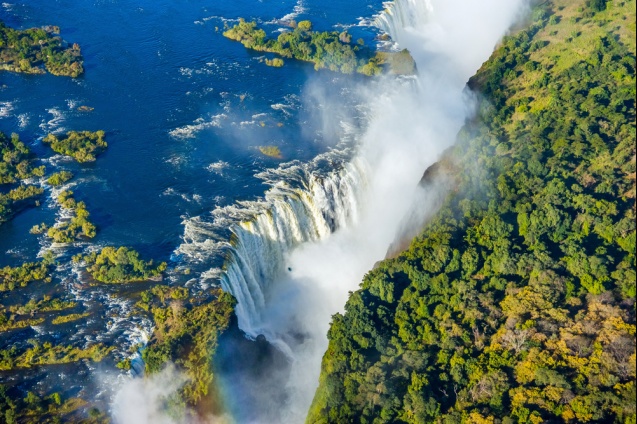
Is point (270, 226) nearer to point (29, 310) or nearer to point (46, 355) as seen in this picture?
point (29, 310)

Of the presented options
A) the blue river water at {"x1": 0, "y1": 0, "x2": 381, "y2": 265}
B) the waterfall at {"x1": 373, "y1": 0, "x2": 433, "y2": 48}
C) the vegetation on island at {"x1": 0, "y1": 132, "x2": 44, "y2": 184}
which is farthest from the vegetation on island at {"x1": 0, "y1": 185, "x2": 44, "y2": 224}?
the waterfall at {"x1": 373, "y1": 0, "x2": 433, "y2": 48}

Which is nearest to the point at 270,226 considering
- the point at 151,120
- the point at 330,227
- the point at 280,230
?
the point at 280,230

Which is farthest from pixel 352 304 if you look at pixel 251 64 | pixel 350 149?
pixel 251 64

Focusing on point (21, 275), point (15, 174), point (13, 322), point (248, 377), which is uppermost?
point (15, 174)

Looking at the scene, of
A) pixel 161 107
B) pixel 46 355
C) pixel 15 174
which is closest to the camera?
pixel 46 355

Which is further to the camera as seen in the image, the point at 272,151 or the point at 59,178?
the point at 272,151

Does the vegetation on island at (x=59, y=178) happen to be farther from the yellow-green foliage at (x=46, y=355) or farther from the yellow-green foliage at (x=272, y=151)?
the yellow-green foliage at (x=46, y=355)

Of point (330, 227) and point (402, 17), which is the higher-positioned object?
point (402, 17)

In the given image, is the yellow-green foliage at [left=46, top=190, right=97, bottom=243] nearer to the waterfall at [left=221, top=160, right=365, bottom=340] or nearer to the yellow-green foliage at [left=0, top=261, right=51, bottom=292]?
the yellow-green foliage at [left=0, top=261, right=51, bottom=292]
